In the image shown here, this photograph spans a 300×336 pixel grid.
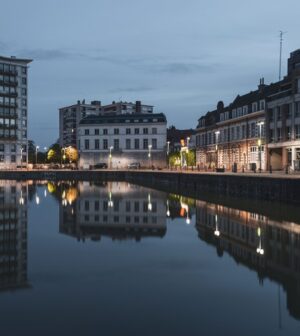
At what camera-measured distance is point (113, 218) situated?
3753 centimetres

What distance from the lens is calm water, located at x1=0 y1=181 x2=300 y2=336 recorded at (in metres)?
13.0

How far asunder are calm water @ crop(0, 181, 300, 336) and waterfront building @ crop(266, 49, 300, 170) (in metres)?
34.1

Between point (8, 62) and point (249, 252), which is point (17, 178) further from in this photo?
point (249, 252)

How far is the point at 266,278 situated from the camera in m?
18.1

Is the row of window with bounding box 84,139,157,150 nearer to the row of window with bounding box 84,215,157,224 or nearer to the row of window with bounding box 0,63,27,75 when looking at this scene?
the row of window with bounding box 0,63,27,75

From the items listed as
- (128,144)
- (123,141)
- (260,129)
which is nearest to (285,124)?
(260,129)

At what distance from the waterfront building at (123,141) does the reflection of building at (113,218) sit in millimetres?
74884

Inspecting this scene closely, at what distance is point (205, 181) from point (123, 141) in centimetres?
6503

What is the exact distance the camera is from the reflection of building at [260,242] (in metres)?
18.4

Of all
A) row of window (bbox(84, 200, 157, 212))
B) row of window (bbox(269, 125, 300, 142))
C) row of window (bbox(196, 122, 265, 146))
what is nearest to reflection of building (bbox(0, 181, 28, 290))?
row of window (bbox(84, 200, 157, 212))

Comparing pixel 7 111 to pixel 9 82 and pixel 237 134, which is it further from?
pixel 237 134

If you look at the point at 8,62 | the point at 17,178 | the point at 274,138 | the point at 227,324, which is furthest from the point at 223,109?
the point at 227,324

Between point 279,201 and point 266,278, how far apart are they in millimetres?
27904

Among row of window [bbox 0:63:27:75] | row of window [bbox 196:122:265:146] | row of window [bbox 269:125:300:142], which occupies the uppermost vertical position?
row of window [bbox 0:63:27:75]
